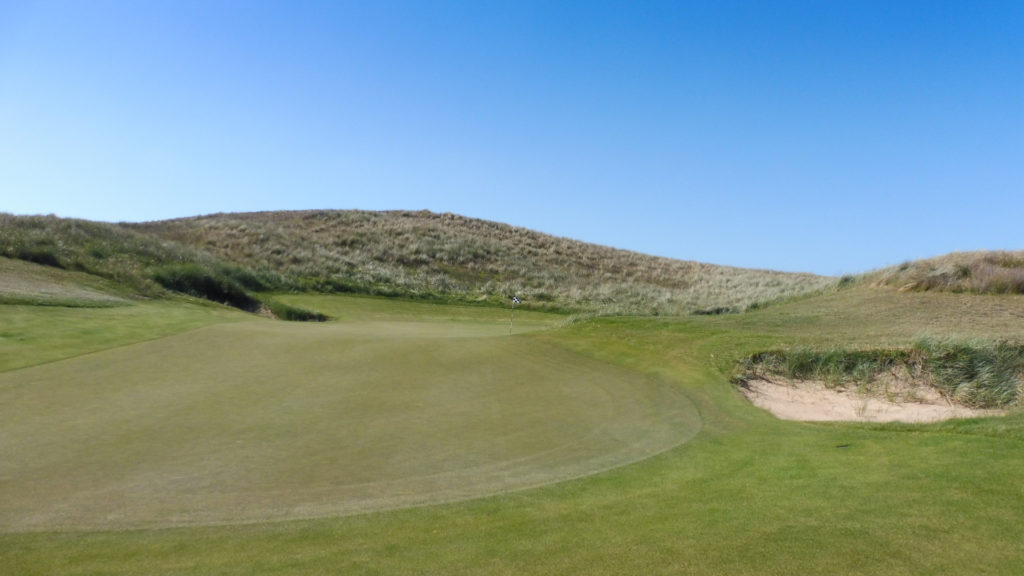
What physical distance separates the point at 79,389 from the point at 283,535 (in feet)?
18.5

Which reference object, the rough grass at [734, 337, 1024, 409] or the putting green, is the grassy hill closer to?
the rough grass at [734, 337, 1024, 409]

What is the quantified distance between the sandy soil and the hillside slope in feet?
45.1

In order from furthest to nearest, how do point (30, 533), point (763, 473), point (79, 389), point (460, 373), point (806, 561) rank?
point (460, 373) → point (79, 389) → point (763, 473) → point (30, 533) → point (806, 561)

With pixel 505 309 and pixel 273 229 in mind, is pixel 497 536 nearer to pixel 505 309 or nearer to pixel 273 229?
pixel 505 309

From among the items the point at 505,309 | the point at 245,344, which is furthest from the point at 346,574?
the point at 505,309

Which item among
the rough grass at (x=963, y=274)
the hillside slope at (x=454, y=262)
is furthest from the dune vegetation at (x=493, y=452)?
the hillside slope at (x=454, y=262)

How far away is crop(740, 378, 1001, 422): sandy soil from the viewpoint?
10.7 m

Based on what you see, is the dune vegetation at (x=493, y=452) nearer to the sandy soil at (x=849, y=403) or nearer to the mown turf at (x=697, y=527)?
the mown turf at (x=697, y=527)

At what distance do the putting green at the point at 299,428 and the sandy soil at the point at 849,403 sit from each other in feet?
4.87

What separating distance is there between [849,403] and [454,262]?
121 feet

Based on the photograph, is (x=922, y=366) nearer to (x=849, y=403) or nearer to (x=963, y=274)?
(x=849, y=403)

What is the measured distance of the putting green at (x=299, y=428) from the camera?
21.0 ft

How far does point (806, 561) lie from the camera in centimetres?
503

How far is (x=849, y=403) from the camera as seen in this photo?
11305mm
